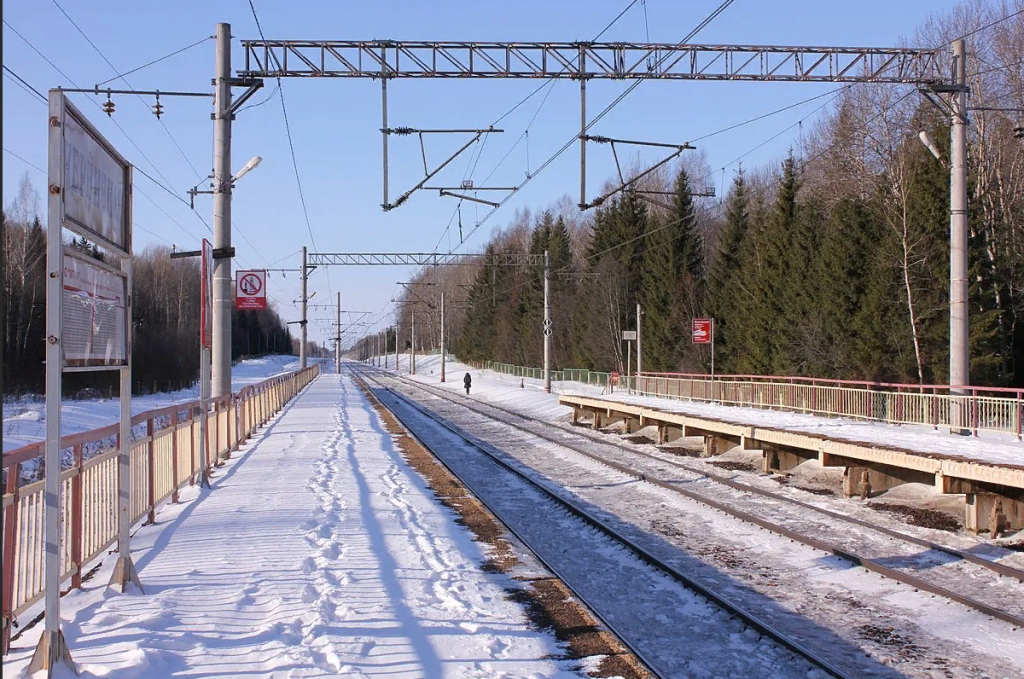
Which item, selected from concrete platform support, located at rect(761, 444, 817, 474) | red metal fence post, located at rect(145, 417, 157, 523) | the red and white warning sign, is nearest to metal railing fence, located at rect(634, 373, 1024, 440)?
concrete platform support, located at rect(761, 444, 817, 474)

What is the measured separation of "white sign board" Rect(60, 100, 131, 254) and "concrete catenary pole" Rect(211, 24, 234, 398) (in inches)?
375

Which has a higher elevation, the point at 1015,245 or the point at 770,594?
the point at 1015,245

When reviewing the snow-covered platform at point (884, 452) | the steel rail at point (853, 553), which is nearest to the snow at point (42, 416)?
the steel rail at point (853, 553)

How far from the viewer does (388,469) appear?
59.2ft

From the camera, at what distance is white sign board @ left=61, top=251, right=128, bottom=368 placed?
5.84m

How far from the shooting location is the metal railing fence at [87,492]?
6113mm

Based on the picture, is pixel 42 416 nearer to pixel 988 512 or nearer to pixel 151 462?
pixel 151 462

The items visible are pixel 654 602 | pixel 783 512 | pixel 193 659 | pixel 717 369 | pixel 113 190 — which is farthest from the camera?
pixel 717 369

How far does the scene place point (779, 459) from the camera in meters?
19.7

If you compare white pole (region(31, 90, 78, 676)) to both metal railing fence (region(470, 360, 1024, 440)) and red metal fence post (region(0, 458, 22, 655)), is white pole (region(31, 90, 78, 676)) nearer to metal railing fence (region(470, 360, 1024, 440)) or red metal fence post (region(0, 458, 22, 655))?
red metal fence post (region(0, 458, 22, 655))

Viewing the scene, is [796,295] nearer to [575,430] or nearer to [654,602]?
[575,430]

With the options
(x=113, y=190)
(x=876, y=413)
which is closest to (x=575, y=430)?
(x=876, y=413)

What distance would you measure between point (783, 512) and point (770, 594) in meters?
4.97

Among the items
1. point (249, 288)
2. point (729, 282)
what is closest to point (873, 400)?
point (249, 288)
